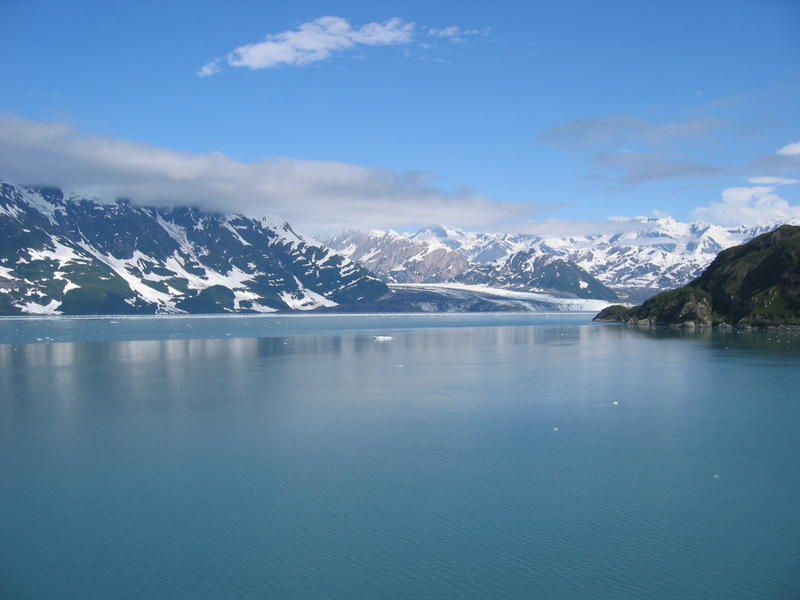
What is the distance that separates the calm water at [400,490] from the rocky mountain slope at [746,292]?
2979 inches

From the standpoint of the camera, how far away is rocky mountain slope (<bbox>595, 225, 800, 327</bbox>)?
118312 millimetres

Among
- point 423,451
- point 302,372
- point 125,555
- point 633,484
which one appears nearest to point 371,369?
point 302,372

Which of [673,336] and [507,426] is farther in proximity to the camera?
[673,336]

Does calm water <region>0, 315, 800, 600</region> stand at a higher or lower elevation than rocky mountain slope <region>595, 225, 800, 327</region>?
lower

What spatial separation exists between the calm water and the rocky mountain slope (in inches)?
2979

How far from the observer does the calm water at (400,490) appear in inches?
706

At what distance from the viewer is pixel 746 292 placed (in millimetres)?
127625

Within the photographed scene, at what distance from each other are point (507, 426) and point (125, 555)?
2047 cm

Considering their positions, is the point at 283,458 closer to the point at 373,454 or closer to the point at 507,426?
the point at 373,454

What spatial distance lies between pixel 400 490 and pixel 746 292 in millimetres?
121505

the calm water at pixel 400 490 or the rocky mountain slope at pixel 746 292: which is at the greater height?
the rocky mountain slope at pixel 746 292

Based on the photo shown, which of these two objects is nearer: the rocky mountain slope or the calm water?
the calm water

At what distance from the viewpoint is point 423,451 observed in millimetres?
29844

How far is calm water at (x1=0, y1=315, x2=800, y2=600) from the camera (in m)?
17.9
